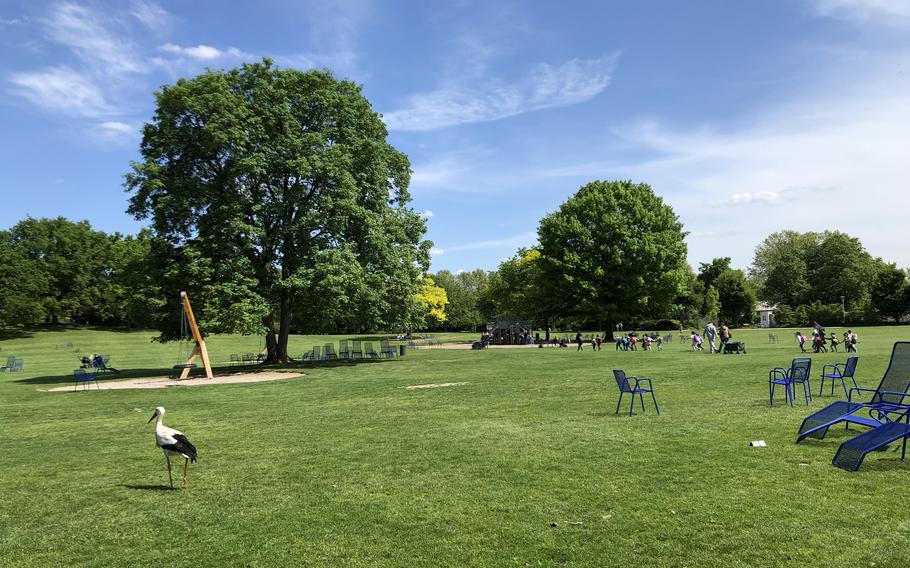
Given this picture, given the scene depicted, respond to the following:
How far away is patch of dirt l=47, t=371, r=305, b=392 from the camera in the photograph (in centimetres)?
2347

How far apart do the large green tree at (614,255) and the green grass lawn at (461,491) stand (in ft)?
127

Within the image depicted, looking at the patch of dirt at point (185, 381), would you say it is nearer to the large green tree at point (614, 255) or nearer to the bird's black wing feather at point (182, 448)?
the bird's black wing feather at point (182, 448)

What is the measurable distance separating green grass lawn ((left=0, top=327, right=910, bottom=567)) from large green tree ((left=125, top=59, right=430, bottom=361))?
1315 cm

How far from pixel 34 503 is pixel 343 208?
22.7 meters

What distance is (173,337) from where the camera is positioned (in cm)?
2964

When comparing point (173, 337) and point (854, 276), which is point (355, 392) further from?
point (854, 276)

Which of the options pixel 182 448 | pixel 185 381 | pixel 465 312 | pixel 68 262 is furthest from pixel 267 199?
pixel 465 312

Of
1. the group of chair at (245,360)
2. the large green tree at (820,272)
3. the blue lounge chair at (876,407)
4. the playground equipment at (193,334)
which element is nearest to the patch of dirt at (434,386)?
the playground equipment at (193,334)

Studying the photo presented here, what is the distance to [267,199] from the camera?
2950 cm

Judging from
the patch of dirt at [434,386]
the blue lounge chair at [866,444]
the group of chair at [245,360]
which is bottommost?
the group of chair at [245,360]

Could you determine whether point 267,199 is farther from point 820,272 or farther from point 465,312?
point 820,272

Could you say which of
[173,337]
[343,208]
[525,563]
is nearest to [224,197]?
[343,208]

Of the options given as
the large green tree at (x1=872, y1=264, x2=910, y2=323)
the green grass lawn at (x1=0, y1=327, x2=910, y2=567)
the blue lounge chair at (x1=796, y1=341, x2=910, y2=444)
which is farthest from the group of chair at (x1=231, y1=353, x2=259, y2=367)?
the large green tree at (x1=872, y1=264, x2=910, y2=323)

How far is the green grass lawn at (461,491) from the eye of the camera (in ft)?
17.8
